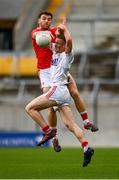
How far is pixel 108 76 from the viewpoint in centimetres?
3403

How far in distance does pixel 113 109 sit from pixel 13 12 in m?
13.6

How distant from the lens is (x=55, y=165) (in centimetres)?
1988

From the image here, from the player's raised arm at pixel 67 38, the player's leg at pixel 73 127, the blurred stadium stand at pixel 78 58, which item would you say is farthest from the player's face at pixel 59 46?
the blurred stadium stand at pixel 78 58

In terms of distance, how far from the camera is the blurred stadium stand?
30141 millimetres

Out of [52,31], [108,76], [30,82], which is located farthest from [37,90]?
[52,31]

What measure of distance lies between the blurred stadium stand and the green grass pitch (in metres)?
4.96

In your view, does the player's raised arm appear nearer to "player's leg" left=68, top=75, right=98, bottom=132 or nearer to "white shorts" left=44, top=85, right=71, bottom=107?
"white shorts" left=44, top=85, right=71, bottom=107

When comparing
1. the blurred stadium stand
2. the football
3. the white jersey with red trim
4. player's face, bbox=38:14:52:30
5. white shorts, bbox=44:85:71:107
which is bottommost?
the blurred stadium stand

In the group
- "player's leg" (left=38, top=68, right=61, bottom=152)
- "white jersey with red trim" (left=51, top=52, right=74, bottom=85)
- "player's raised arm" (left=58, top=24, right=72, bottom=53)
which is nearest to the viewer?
"player's raised arm" (left=58, top=24, right=72, bottom=53)

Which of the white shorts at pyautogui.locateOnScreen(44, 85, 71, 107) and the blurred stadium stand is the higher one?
the white shorts at pyautogui.locateOnScreen(44, 85, 71, 107)

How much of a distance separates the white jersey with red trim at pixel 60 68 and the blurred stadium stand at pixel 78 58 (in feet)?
39.1

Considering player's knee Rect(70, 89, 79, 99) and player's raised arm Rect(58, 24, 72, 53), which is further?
player's knee Rect(70, 89, 79, 99)

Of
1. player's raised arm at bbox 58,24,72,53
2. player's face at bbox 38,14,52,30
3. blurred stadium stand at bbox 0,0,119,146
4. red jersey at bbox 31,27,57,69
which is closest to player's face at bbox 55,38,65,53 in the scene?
player's raised arm at bbox 58,24,72,53

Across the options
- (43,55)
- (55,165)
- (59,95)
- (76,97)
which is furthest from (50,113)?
(59,95)
